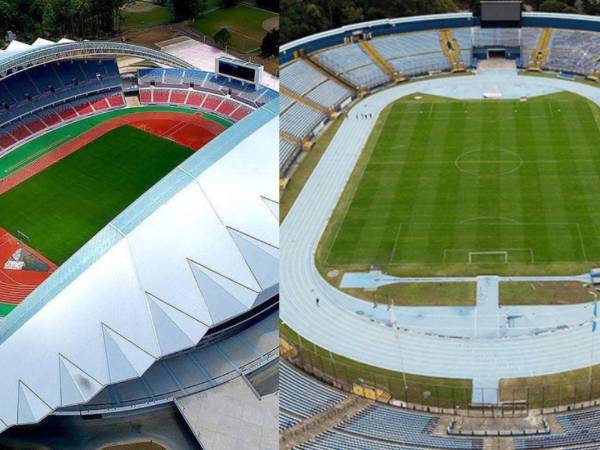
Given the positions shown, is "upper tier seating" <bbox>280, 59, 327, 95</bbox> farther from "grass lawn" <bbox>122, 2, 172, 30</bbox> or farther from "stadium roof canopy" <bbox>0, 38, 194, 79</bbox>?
"grass lawn" <bbox>122, 2, 172, 30</bbox>

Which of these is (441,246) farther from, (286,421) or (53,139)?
(53,139)

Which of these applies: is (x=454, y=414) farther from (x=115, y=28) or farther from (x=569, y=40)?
(x=115, y=28)

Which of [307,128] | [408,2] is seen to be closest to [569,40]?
[408,2]

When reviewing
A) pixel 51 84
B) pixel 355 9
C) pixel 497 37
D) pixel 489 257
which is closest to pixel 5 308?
pixel 489 257

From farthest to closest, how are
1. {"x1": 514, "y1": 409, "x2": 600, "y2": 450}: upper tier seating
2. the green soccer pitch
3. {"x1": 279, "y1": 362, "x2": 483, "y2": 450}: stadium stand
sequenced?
the green soccer pitch
{"x1": 279, "y1": 362, "x2": 483, "y2": 450}: stadium stand
{"x1": 514, "y1": 409, "x2": 600, "y2": 450}: upper tier seating

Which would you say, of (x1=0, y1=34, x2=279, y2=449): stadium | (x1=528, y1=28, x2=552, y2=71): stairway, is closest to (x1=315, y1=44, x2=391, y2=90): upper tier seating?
(x1=528, y1=28, x2=552, y2=71): stairway
